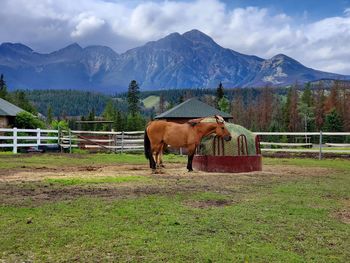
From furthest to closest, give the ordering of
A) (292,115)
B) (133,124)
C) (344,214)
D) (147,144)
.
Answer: (292,115) → (133,124) → (147,144) → (344,214)

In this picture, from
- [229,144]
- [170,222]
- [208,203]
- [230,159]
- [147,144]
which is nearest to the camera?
[170,222]

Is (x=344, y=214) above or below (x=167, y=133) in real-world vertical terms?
below

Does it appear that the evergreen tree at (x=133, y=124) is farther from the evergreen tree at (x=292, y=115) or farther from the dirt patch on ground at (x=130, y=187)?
the dirt patch on ground at (x=130, y=187)

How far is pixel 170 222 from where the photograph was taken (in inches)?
256

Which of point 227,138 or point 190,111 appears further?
point 190,111

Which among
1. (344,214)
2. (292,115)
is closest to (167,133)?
(344,214)

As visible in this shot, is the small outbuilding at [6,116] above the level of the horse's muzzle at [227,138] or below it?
above

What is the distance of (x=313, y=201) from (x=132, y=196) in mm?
3649

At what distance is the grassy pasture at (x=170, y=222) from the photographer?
507 centimetres

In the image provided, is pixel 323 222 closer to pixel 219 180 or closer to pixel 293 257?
pixel 293 257

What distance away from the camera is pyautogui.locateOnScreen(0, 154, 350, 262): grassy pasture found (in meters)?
5.07

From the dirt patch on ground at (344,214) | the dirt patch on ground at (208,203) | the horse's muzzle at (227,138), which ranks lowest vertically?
the dirt patch on ground at (344,214)

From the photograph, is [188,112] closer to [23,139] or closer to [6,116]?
[23,139]

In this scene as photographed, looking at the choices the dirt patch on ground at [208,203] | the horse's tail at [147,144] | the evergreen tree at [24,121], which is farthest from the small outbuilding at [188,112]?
the dirt patch on ground at [208,203]
